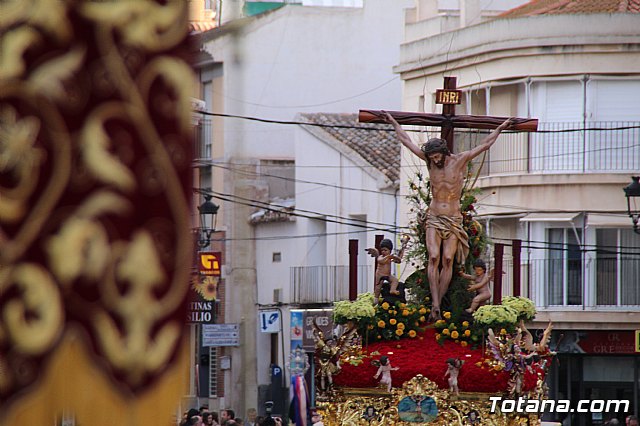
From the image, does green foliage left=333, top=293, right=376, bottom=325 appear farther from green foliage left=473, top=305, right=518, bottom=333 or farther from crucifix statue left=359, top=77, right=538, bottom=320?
green foliage left=473, top=305, right=518, bottom=333

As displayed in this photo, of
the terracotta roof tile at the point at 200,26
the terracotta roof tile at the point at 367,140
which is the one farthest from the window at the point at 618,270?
the terracotta roof tile at the point at 200,26

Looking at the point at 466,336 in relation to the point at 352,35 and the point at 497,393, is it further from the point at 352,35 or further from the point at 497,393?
the point at 352,35

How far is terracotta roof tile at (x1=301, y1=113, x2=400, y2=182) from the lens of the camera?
106 feet

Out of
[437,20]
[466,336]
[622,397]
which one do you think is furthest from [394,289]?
[437,20]

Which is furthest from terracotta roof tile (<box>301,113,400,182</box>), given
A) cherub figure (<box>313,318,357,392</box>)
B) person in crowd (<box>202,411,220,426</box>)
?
cherub figure (<box>313,318,357,392</box>)

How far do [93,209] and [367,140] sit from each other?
3055cm

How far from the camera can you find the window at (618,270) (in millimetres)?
25766

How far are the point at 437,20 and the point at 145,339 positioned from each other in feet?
86.6

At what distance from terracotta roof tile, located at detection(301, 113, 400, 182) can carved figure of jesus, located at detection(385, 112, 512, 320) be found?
19.4 m

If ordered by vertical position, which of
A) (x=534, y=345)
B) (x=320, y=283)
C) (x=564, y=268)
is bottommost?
(x=534, y=345)

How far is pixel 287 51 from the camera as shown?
3406 centimetres

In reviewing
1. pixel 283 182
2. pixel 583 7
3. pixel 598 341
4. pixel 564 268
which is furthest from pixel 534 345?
pixel 283 182

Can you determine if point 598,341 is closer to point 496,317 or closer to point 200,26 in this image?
point 496,317

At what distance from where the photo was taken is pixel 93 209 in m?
3.07
